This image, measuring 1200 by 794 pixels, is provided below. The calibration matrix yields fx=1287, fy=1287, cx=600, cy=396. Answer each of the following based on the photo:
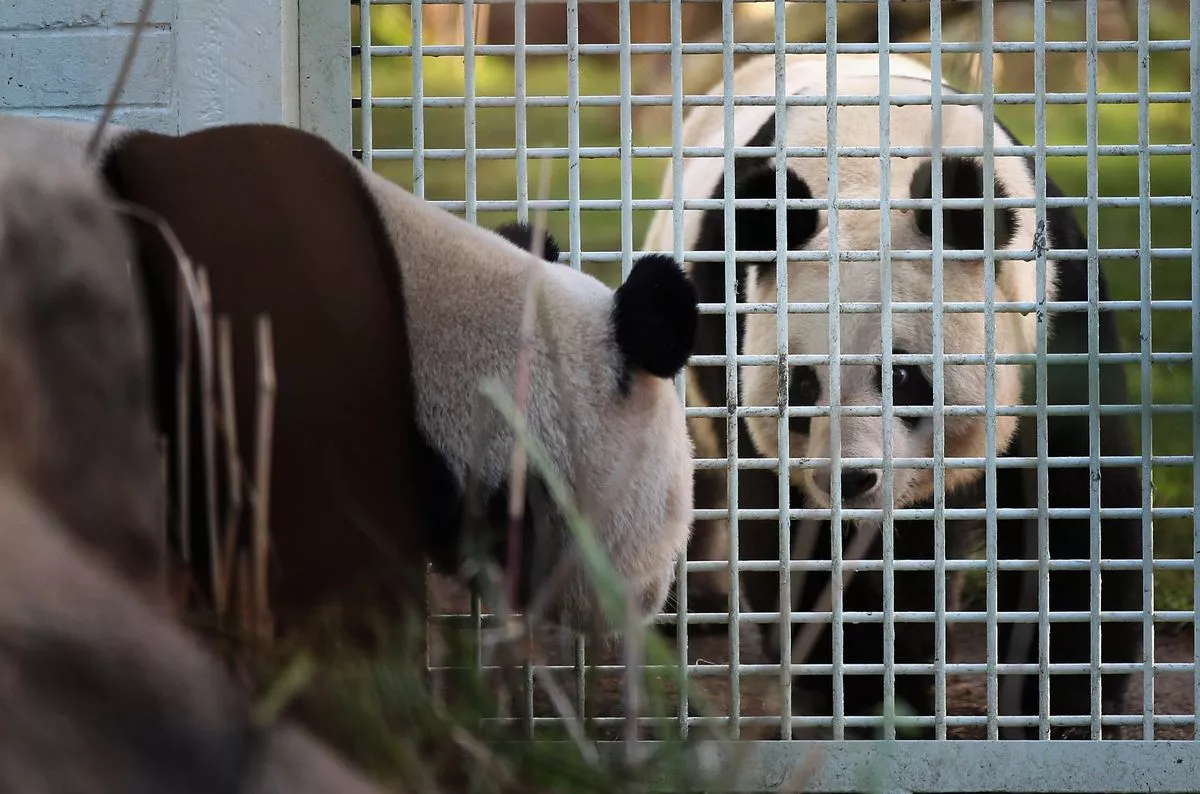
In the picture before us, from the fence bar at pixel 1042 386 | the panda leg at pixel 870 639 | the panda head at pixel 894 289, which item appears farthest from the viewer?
the panda leg at pixel 870 639

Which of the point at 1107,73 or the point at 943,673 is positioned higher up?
the point at 1107,73

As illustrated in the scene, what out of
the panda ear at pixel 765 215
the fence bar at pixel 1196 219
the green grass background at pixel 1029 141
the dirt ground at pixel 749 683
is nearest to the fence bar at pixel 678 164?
the dirt ground at pixel 749 683

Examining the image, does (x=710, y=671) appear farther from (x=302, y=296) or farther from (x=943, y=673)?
(x=302, y=296)

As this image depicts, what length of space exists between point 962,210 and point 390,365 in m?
1.57

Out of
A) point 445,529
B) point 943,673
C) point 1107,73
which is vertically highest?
point 1107,73

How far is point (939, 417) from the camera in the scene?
272 cm

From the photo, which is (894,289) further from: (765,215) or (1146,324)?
(1146,324)

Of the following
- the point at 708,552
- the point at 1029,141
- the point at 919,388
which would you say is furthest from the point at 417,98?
the point at 1029,141

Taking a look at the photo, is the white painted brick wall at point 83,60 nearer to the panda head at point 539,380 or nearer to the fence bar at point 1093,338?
the panda head at point 539,380

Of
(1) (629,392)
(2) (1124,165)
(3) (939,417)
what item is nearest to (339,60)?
(1) (629,392)

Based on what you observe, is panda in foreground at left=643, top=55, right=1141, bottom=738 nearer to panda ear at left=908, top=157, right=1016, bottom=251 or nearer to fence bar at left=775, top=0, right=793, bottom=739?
panda ear at left=908, top=157, right=1016, bottom=251

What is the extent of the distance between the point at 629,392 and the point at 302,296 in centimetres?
59

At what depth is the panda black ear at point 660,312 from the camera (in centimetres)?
214

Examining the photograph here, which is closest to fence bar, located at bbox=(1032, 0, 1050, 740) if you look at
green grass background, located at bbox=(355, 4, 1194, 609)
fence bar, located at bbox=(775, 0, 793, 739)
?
fence bar, located at bbox=(775, 0, 793, 739)
